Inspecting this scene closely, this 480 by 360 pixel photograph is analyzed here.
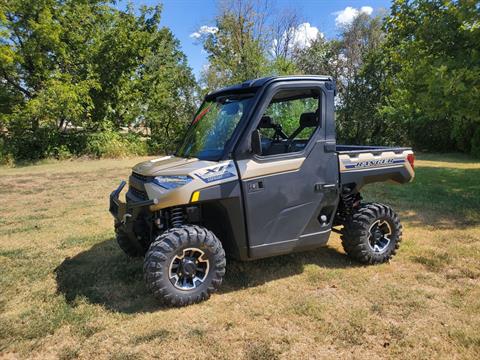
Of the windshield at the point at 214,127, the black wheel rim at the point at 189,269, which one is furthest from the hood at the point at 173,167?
the black wheel rim at the point at 189,269

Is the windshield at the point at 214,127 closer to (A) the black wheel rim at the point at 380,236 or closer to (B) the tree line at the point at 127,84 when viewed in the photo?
(A) the black wheel rim at the point at 380,236

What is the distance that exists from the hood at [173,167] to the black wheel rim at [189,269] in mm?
769

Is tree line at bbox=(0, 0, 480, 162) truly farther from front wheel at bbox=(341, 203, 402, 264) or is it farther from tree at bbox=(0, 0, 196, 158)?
front wheel at bbox=(341, 203, 402, 264)

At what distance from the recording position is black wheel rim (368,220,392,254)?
4.66 meters

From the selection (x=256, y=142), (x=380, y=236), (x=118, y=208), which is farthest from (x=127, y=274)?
(x=380, y=236)

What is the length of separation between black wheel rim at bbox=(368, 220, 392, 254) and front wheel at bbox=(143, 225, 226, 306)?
1998mm

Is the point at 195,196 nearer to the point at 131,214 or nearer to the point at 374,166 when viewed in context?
the point at 131,214

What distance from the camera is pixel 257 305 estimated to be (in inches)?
145

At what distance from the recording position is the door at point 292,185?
3826mm

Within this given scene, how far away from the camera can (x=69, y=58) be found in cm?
2008

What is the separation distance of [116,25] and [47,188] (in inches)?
570

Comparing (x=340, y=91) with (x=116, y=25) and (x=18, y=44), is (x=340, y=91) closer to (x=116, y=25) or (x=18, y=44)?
(x=116, y=25)

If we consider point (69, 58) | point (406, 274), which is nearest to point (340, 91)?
point (69, 58)

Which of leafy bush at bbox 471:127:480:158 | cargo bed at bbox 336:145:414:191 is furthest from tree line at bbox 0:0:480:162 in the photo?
cargo bed at bbox 336:145:414:191
